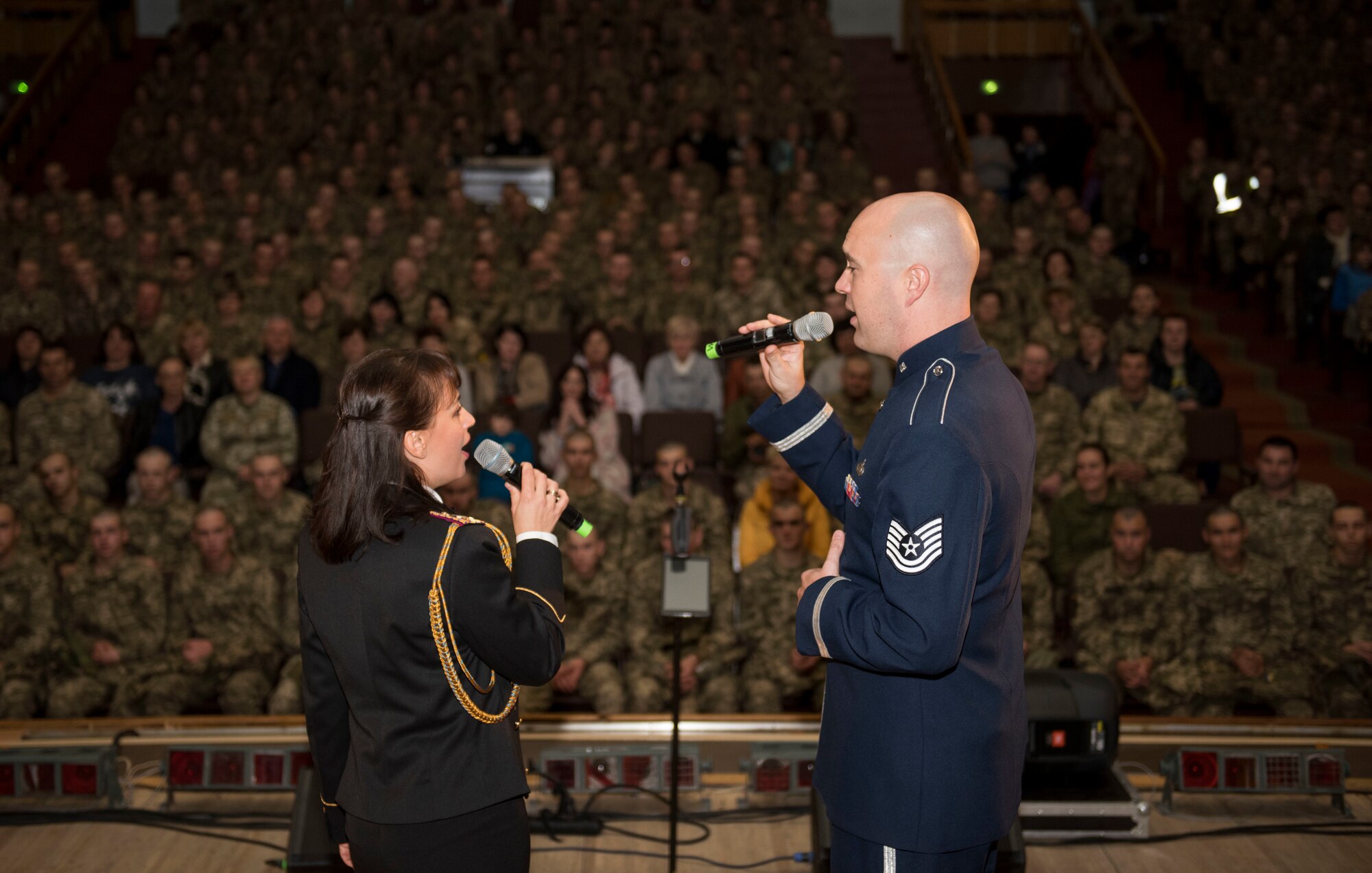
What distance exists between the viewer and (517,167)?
850 centimetres

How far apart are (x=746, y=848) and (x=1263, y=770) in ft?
4.37

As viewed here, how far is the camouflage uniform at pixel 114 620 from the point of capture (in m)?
3.99

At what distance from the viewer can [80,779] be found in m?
3.01

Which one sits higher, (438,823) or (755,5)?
(755,5)

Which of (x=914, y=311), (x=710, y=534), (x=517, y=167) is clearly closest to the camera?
(x=914, y=311)

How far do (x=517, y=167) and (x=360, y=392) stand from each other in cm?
727

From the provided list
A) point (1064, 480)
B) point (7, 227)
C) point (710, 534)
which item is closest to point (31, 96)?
point (7, 227)

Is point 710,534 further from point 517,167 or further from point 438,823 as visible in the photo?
point 517,167

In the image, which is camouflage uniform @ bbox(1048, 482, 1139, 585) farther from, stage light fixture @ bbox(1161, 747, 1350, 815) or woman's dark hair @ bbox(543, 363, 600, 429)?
woman's dark hair @ bbox(543, 363, 600, 429)

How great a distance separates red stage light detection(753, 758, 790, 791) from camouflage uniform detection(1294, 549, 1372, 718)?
81.2 inches

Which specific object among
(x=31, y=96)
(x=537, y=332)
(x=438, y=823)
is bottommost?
(x=438, y=823)

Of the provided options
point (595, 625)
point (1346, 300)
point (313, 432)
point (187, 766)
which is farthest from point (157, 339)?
point (1346, 300)

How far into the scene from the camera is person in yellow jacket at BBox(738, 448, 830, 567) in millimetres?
4430

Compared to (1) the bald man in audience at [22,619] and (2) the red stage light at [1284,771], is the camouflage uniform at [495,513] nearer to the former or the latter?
(1) the bald man in audience at [22,619]
